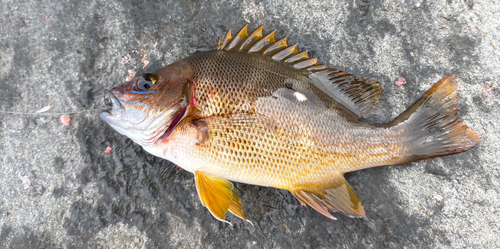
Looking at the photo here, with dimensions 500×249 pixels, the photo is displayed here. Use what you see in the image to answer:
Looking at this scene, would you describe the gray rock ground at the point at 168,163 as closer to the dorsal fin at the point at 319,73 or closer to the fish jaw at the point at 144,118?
the dorsal fin at the point at 319,73

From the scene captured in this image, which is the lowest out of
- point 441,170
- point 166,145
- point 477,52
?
point 166,145

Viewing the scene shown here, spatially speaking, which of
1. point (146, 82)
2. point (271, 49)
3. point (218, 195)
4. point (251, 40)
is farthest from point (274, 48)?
point (218, 195)

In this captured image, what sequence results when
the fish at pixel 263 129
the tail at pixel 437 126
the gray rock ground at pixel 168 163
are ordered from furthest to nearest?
the gray rock ground at pixel 168 163
the tail at pixel 437 126
the fish at pixel 263 129

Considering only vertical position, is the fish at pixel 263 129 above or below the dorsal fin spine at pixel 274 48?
below

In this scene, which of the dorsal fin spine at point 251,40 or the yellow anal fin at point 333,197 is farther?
the dorsal fin spine at point 251,40

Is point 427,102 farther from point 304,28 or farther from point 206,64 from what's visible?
point 206,64

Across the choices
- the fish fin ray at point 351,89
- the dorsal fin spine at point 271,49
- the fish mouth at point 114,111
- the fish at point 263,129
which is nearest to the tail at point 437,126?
the fish at point 263,129

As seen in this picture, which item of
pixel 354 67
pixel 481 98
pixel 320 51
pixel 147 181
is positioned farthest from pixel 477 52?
pixel 147 181
